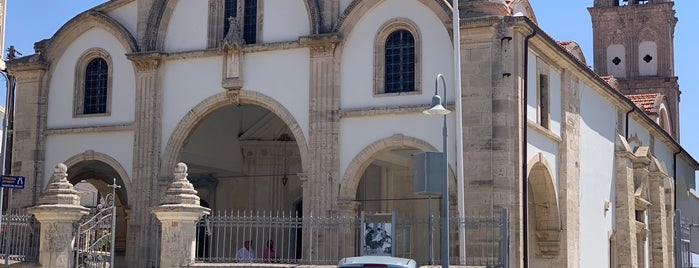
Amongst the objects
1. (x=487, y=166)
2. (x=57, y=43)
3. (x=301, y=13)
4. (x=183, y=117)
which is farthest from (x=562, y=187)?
(x=57, y=43)

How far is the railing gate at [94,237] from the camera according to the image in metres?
21.3

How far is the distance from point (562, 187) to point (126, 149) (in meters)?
11.7

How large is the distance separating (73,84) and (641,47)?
30.6 m

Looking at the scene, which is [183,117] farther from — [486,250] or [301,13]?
[486,250]

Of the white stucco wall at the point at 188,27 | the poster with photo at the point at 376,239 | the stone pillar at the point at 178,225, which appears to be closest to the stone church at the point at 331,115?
the white stucco wall at the point at 188,27

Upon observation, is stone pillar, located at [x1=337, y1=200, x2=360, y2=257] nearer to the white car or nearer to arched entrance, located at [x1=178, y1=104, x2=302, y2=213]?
arched entrance, located at [x1=178, y1=104, x2=302, y2=213]

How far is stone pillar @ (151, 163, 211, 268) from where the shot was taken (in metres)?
20.5

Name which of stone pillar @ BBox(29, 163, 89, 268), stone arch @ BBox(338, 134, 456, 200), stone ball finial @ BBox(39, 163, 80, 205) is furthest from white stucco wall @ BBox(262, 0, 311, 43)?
stone pillar @ BBox(29, 163, 89, 268)

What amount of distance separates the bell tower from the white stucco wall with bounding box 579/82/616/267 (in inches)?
695

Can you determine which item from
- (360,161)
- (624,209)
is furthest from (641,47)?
(360,161)

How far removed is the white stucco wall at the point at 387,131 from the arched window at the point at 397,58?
2.33ft

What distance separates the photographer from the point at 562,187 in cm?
2814

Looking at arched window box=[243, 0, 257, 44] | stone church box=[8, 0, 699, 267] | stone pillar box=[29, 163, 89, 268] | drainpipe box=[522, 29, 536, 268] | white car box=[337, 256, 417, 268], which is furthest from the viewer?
arched window box=[243, 0, 257, 44]

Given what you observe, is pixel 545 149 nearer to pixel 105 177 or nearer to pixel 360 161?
pixel 360 161
